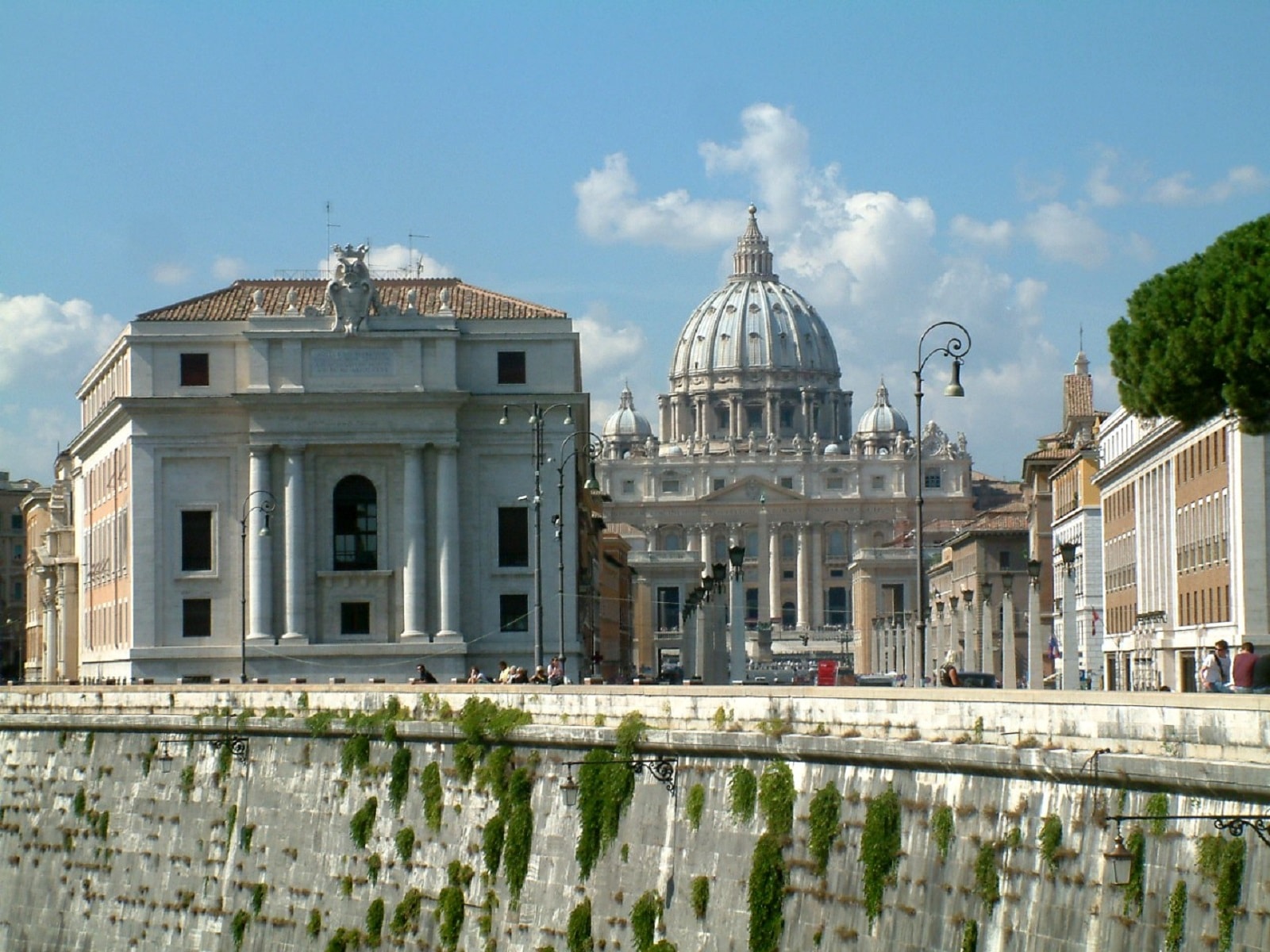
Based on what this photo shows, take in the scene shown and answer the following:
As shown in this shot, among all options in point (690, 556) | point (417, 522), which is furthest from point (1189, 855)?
point (690, 556)

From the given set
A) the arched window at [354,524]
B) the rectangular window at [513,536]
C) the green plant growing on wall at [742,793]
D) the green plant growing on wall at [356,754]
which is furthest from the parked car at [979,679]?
the arched window at [354,524]

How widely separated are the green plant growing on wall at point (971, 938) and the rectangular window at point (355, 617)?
45950 millimetres

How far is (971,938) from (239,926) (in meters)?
17.8

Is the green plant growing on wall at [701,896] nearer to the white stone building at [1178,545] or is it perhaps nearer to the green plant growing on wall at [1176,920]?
the green plant growing on wall at [1176,920]

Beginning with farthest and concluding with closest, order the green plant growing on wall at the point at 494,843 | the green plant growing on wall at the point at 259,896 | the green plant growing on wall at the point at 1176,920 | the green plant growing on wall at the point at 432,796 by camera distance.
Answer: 1. the green plant growing on wall at the point at 259,896
2. the green plant growing on wall at the point at 432,796
3. the green plant growing on wall at the point at 494,843
4. the green plant growing on wall at the point at 1176,920

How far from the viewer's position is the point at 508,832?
31.4 m

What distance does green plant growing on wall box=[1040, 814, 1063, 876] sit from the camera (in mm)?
20734

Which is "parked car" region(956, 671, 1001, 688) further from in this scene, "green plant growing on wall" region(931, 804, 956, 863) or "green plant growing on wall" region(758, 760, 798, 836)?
"green plant growing on wall" region(931, 804, 956, 863)

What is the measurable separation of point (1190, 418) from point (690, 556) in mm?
142346

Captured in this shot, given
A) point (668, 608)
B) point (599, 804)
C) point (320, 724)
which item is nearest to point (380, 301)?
point (320, 724)

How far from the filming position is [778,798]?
84.6 ft

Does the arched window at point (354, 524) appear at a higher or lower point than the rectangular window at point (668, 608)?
lower

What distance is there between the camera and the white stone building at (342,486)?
6625 cm

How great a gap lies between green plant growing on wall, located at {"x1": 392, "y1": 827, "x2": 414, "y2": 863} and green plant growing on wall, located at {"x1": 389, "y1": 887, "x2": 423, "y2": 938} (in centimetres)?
47
